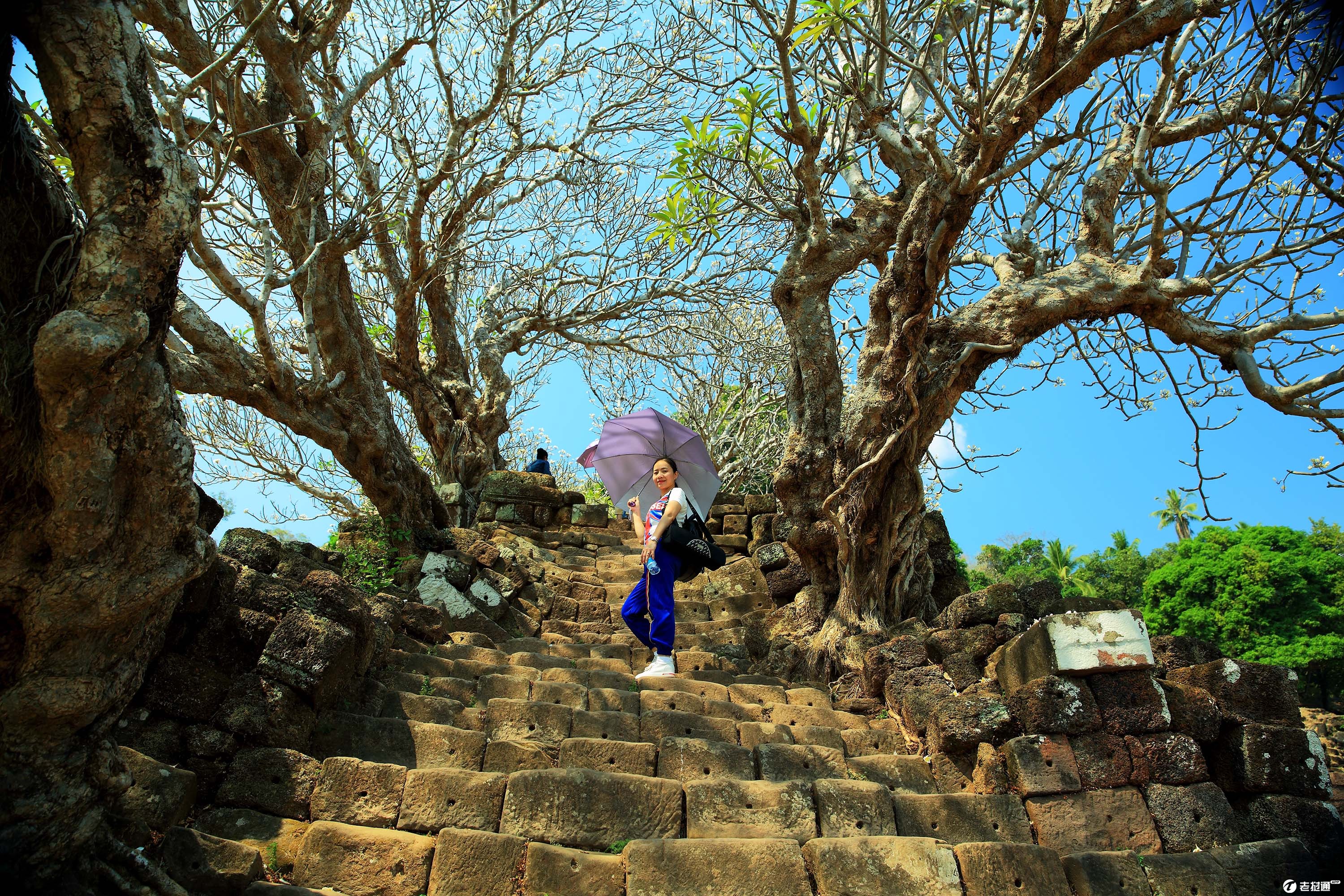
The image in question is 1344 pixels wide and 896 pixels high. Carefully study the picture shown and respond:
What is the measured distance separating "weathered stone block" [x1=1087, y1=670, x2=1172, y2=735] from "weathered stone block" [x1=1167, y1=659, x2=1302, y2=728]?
28cm

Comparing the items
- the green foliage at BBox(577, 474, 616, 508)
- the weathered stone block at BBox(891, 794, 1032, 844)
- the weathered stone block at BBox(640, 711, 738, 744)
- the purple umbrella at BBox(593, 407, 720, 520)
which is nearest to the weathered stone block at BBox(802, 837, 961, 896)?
the weathered stone block at BBox(891, 794, 1032, 844)

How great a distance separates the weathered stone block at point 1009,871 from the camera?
3012 millimetres

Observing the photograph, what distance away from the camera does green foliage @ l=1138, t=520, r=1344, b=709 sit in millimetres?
13633

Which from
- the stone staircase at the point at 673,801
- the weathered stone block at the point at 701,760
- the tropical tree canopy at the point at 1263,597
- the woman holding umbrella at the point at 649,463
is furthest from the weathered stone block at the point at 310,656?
the tropical tree canopy at the point at 1263,597

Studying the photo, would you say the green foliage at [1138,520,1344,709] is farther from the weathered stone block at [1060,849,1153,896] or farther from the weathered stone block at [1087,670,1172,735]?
the weathered stone block at [1060,849,1153,896]

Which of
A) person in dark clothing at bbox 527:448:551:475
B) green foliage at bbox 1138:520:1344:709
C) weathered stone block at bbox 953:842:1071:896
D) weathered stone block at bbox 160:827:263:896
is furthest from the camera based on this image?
green foliage at bbox 1138:520:1344:709

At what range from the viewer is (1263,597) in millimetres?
14336

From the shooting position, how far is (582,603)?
719 cm

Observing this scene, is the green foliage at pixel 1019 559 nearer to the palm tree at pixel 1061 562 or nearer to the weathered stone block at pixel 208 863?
the palm tree at pixel 1061 562

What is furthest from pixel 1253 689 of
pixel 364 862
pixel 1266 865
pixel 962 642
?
pixel 364 862

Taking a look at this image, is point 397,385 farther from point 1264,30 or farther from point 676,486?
point 1264,30

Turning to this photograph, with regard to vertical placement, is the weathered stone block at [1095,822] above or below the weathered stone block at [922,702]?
below

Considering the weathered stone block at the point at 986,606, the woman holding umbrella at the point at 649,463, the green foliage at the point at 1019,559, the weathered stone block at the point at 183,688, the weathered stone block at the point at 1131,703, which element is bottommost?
the weathered stone block at the point at 183,688

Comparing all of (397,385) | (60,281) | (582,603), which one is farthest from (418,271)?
(60,281)
